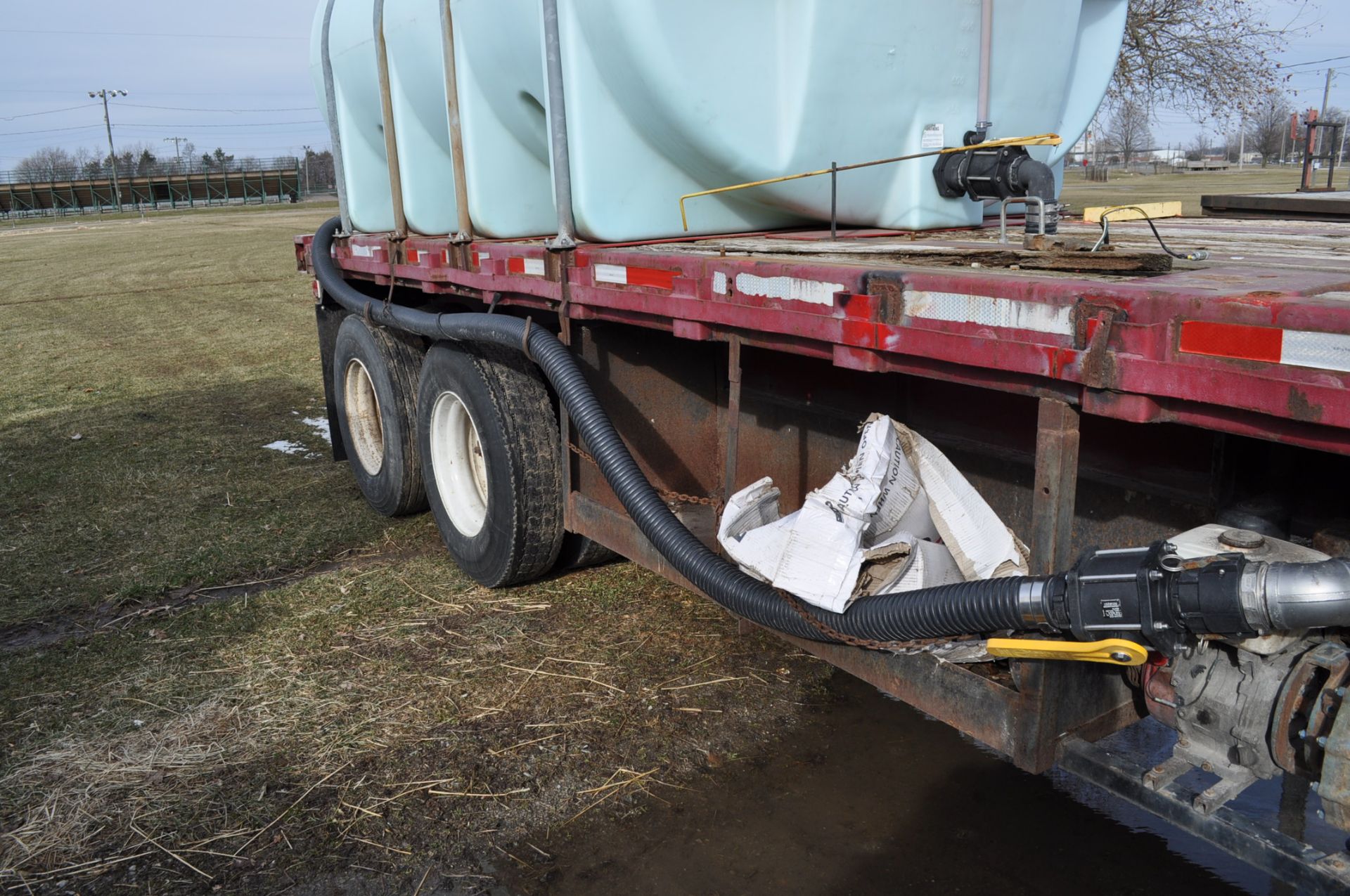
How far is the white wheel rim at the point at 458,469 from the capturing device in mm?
4926

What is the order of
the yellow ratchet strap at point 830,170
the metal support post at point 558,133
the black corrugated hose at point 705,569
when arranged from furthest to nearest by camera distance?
the metal support post at point 558,133
the yellow ratchet strap at point 830,170
the black corrugated hose at point 705,569

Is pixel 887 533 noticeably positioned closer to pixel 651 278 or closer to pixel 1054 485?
pixel 1054 485

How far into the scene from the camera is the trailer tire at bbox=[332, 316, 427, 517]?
18.3ft

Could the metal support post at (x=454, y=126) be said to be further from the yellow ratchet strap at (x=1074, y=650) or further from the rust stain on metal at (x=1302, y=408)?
the rust stain on metal at (x=1302, y=408)

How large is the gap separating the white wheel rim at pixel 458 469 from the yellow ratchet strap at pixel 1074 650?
3.07 metres

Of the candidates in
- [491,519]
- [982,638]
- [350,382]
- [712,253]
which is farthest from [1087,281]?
[350,382]

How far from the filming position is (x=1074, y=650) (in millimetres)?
2119

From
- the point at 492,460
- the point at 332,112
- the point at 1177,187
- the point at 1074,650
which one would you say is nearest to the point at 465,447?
the point at 492,460

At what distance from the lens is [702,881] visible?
9.59ft

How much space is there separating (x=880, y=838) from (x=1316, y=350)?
1.89 m

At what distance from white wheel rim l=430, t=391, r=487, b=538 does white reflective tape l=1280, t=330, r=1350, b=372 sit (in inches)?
145

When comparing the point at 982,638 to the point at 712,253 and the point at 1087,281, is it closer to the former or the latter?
the point at 1087,281

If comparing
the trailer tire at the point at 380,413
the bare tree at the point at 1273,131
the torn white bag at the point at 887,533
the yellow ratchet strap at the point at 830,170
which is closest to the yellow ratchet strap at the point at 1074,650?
the torn white bag at the point at 887,533

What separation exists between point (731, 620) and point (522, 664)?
0.87m
